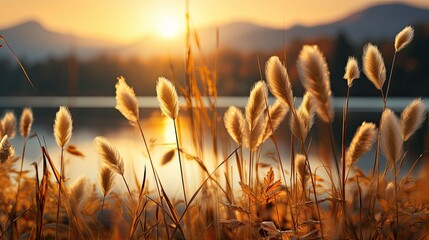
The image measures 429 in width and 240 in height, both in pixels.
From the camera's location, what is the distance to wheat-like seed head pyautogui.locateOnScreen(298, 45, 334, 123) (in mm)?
1012

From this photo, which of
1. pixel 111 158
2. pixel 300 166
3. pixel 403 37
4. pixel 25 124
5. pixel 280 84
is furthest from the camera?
pixel 25 124

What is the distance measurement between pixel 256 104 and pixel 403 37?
1.81ft

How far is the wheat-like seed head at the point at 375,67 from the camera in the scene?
4.73 feet

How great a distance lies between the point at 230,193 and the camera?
1.91 metres

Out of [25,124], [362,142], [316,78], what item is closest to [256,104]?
[362,142]

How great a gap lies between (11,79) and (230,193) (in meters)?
58.9

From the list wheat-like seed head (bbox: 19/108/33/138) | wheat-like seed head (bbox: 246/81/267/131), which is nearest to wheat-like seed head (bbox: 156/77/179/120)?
wheat-like seed head (bbox: 246/81/267/131)

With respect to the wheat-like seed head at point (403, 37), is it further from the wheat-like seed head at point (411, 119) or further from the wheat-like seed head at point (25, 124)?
the wheat-like seed head at point (25, 124)

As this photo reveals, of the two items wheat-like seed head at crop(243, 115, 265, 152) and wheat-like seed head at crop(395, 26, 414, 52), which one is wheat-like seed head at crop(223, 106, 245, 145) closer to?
wheat-like seed head at crop(243, 115, 265, 152)

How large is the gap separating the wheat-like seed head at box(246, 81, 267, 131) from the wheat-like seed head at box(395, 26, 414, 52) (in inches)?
19.1

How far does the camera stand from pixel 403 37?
5.45 ft

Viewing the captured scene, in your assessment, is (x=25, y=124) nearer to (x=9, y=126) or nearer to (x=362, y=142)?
(x=9, y=126)

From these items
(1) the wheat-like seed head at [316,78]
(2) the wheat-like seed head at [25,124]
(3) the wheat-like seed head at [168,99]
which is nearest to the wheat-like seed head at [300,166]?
(3) the wheat-like seed head at [168,99]

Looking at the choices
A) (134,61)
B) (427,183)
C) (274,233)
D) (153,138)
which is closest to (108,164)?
(274,233)
